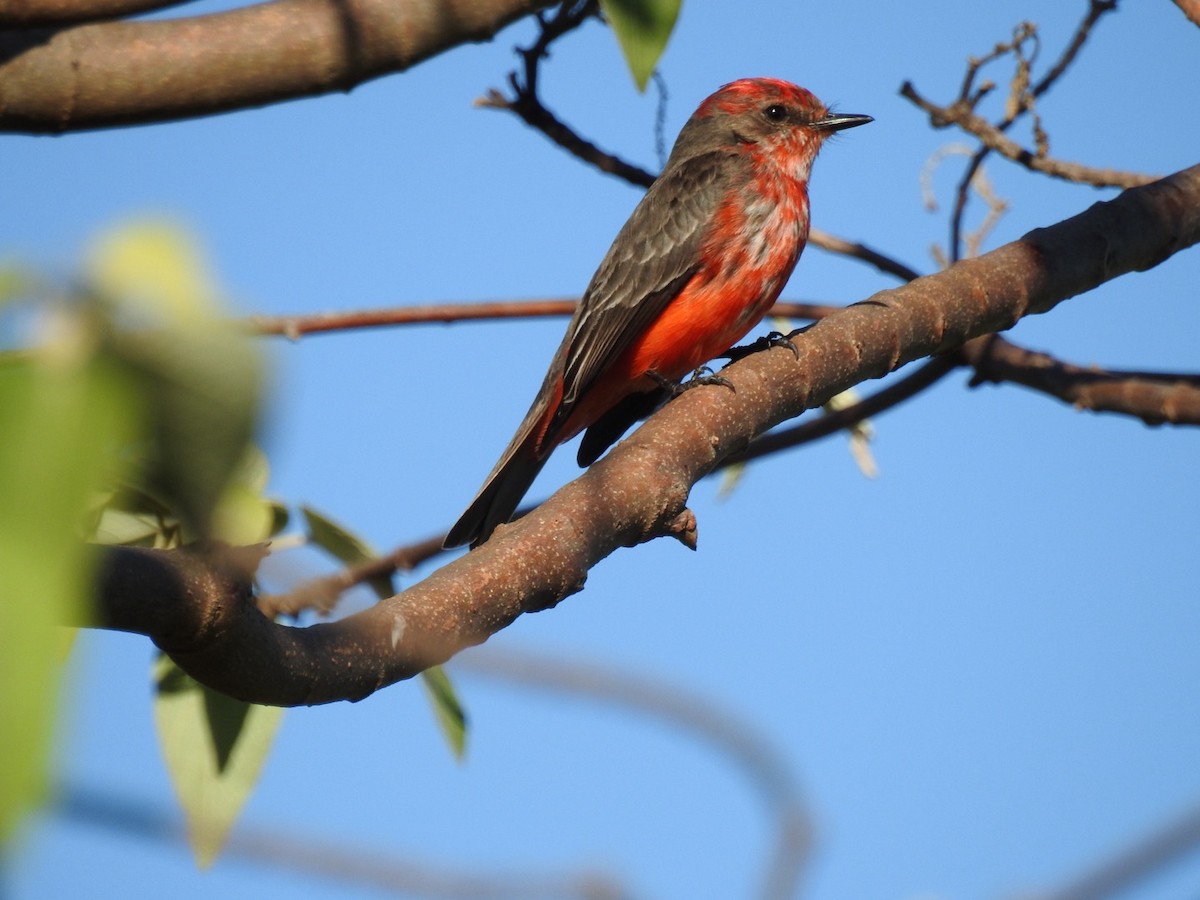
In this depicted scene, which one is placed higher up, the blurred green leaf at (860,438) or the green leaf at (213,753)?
the blurred green leaf at (860,438)

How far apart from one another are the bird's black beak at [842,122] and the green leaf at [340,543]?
133 inches

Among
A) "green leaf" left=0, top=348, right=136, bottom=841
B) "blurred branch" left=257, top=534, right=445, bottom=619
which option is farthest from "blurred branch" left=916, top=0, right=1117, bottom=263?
"green leaf" left=0, top=348, right=136, bottom=841

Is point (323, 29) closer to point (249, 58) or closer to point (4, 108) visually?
point (249, 58)

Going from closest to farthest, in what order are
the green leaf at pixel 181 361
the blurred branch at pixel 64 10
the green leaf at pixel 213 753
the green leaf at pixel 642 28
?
the green leaf at pixel 181 361, the green leaf at pixel 642 28, the blurred branch at pixel 64 10, the green leaf at pixel 213 753

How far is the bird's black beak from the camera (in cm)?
625

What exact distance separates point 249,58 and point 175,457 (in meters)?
1.93

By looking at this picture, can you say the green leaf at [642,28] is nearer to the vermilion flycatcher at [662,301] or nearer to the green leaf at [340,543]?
the green leaf at [340,543]

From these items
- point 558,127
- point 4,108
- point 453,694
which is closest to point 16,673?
point 4,108

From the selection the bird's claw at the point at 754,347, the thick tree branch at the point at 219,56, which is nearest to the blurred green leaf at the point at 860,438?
the bird's claw at the point at 754,347

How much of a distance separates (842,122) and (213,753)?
4305 mm

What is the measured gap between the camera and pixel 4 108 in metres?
2.36

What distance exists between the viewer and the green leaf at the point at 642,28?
1969 millimetres

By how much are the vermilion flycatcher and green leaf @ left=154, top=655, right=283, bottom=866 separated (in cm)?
170

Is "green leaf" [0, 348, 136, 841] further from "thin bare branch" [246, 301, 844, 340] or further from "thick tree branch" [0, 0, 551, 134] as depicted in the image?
"thin bare branch" [246, 301, 844, 340]
